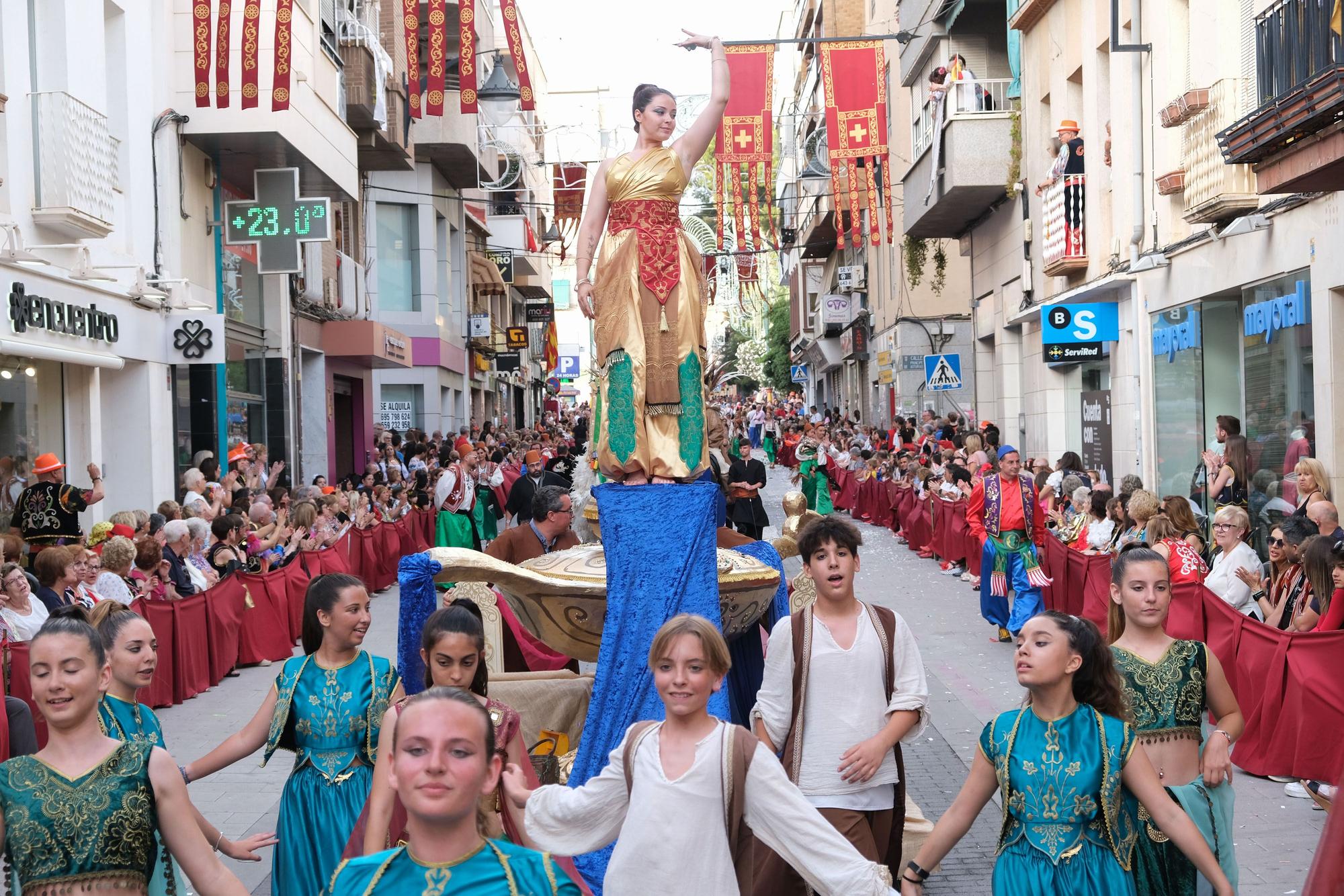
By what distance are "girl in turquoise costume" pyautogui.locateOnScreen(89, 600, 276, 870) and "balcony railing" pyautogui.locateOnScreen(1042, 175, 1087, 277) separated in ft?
56.5

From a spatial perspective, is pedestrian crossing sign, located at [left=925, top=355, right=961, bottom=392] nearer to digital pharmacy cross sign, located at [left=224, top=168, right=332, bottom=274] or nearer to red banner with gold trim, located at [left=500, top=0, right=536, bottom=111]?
red banner with gold trim, located at [left=500, top=0, right=536, bottom=111]

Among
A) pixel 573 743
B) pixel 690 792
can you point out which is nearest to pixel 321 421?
pixel 573 743

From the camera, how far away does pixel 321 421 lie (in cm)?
2731

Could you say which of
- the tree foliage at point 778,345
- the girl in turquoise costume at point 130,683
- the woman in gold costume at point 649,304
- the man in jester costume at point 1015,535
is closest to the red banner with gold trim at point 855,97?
the man in jester costume at point 1015,535

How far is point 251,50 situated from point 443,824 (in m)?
17.1

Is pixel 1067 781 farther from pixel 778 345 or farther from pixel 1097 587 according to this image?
pixel 778 345

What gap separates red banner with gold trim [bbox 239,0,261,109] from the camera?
17969mm

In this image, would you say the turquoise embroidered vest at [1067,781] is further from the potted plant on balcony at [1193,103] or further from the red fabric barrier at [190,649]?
the potted plant on balcony at [1193,103]

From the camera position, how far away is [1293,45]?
448 inches

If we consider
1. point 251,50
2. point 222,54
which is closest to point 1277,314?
point 251,50

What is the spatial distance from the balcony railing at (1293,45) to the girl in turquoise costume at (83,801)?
9048 mm

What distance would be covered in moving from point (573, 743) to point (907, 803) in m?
1.75

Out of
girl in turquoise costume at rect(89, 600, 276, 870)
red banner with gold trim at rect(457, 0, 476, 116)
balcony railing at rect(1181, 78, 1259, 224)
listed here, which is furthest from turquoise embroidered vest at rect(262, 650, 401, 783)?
red banner with gold trim at rect(457, 0, 476, 116)

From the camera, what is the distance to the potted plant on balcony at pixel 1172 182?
16.2 m
